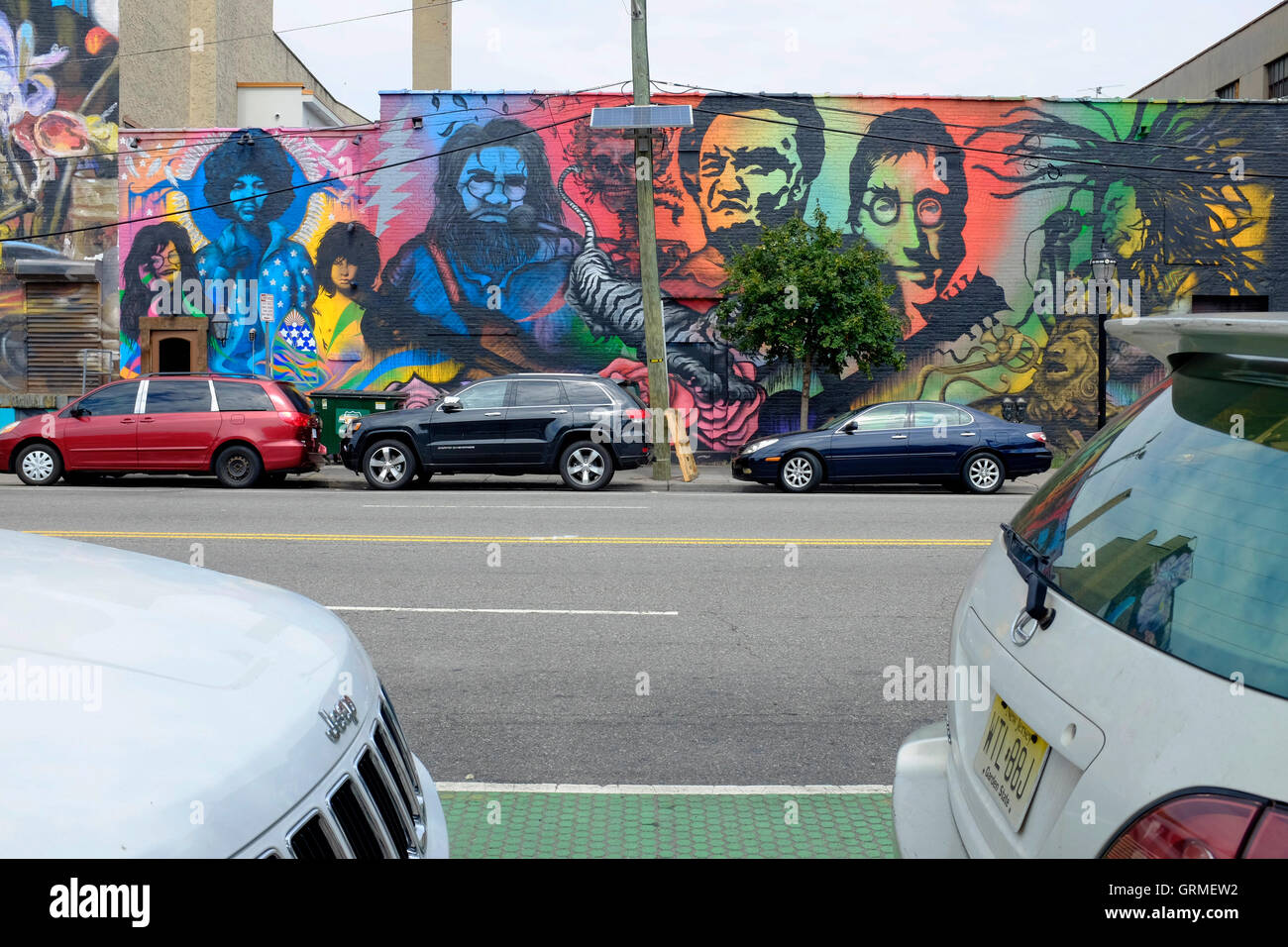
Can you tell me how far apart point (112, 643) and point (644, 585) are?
21.2 feet

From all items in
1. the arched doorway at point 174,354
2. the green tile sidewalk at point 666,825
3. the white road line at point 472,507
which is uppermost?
the arched doorway at point 174,354

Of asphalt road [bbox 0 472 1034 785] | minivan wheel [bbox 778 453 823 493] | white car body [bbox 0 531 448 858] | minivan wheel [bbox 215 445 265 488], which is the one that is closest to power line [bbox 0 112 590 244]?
minivan wheel [bbox 215 445 265 488]

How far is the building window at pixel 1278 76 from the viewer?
109 ft

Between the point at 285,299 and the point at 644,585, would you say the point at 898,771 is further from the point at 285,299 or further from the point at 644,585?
the point at 285,299

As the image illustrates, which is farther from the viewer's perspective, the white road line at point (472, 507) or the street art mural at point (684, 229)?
the street art mural at point (684, 229)

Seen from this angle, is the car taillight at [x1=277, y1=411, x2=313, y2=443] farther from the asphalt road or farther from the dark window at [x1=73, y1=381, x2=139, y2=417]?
the dark window at [x1=73, y1=381, x2=139, y2=417]

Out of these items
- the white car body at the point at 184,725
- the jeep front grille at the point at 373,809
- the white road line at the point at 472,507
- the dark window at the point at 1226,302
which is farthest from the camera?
the dark window at the point at 1226,302

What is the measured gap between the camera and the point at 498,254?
2316cm

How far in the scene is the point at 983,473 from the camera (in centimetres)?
1711

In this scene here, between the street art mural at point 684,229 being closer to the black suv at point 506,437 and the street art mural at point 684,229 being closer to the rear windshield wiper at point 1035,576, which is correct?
the black suv at point 506,437

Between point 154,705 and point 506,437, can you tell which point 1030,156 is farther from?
point 154,705

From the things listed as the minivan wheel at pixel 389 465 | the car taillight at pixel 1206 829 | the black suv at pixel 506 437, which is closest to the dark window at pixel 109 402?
the black suv at pixel 506 437

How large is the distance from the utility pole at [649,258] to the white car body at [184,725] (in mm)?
16042

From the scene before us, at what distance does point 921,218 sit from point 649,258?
7440mm
